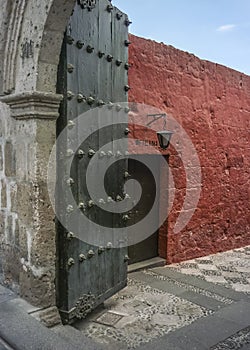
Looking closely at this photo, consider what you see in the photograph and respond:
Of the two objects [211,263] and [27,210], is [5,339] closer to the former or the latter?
[27,210]

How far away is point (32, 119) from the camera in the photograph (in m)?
2.08

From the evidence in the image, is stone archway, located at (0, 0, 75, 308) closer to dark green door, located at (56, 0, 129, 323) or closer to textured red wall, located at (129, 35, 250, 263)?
dark green door, located at (56, 0, 129, 323)

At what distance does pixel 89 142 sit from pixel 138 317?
1403 millimetres

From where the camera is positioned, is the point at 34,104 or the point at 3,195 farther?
the point at 3,195

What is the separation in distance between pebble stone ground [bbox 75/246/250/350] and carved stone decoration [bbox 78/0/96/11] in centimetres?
220

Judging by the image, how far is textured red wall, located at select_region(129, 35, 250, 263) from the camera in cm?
396

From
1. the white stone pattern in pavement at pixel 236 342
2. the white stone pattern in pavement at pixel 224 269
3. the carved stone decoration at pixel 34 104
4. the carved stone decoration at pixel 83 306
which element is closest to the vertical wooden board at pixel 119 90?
the carved stone decoration at pixel 83 306

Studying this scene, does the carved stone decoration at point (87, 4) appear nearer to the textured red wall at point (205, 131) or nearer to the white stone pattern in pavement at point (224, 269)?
the textured red wall at point (205, 131)

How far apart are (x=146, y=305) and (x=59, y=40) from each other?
7.14 feet

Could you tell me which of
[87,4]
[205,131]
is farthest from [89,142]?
[205,131]

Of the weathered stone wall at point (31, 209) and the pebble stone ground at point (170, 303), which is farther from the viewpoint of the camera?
the pebble stone ground at point (170, 303)

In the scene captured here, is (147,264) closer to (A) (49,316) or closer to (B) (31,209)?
(A) (49,316)

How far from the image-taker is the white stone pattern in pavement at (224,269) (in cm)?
378

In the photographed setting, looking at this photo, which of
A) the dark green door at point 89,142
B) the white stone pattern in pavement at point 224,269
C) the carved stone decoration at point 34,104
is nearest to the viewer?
the carved stone decoration at point 34,104
